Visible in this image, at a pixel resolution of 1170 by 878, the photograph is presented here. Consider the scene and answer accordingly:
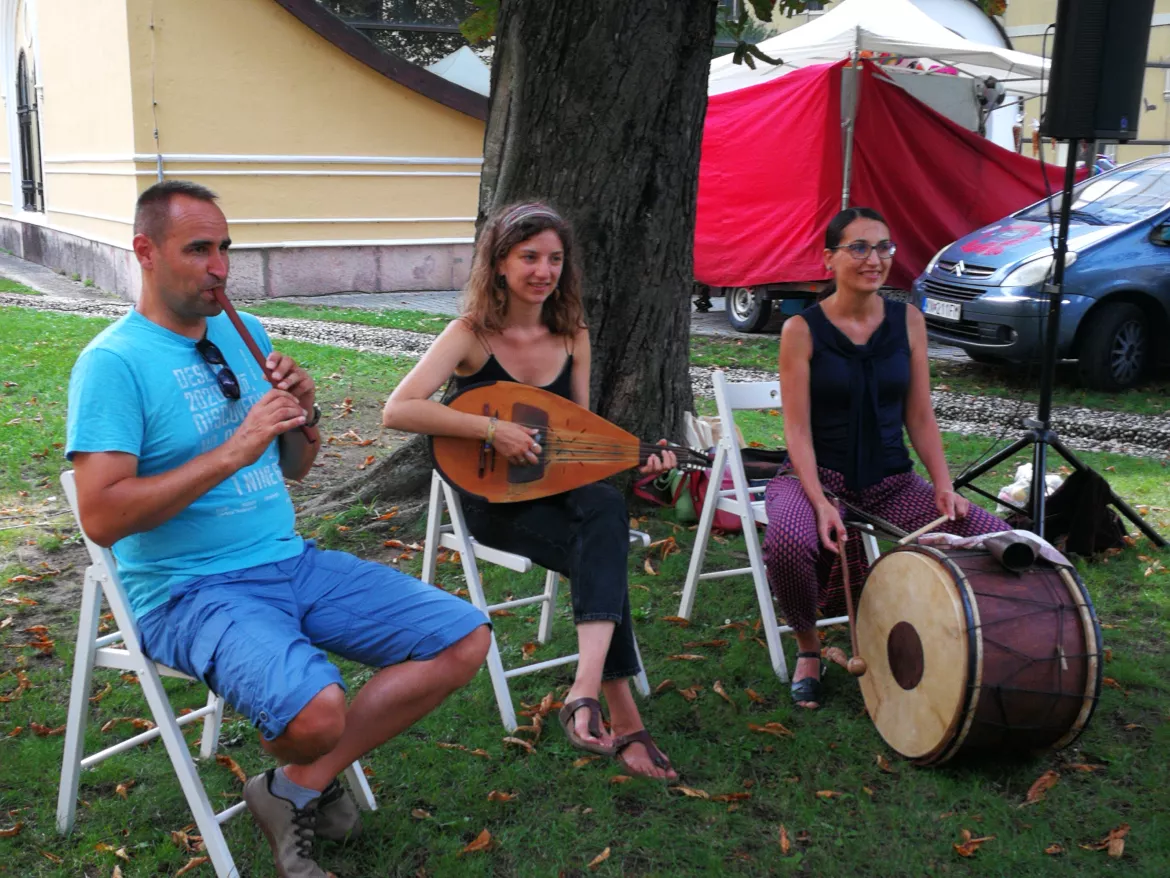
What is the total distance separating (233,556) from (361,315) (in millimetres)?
10236

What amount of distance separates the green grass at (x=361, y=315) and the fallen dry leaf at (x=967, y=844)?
8.85 metres

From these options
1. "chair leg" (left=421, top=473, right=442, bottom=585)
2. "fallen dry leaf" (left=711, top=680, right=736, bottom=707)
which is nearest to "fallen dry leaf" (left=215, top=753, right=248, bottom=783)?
"chair leg" (left=421, top=473, right=442, bottom=585)

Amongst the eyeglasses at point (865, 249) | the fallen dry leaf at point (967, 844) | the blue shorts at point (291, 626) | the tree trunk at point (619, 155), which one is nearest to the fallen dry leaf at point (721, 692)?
the fallen dry leaf at point (967, 844)

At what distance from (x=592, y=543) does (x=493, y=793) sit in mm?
709

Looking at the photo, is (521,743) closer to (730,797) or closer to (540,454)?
(730,797)

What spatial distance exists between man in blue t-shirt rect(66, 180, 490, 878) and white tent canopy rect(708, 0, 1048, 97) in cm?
883

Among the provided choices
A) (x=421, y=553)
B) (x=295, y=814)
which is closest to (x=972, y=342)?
(x=421, y=553)

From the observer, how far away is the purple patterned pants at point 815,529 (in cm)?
366

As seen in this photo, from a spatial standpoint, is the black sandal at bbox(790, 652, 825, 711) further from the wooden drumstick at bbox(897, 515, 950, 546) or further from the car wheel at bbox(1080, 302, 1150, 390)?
the car wheel at bbox(1080, 302, 1150, 390)

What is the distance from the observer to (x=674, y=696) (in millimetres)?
3775

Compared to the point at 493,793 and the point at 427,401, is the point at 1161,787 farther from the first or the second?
the point at 427,401

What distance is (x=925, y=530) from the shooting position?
351 centimetres

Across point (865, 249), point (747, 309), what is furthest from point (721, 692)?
point (747, 309)

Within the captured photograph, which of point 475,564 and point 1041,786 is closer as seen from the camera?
point 1041,786
